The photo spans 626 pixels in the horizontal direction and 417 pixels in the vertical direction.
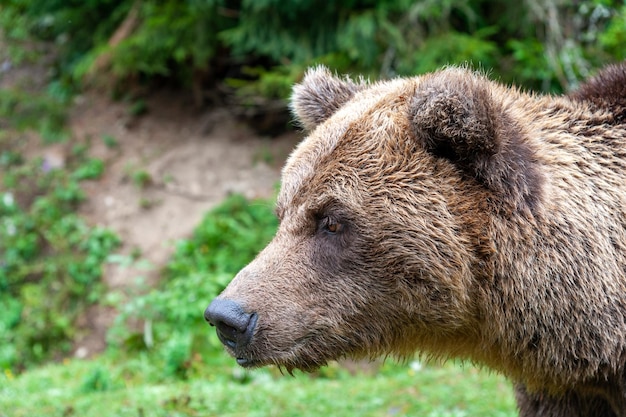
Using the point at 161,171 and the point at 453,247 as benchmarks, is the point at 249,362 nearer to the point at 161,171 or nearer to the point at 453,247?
the point at 453,247

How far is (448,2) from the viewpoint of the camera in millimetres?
8789

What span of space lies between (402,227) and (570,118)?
106cm

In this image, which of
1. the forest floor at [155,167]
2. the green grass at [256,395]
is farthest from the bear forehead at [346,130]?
the forest floor at [155,167]

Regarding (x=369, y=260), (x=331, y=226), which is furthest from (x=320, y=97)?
(x=369, y=260)

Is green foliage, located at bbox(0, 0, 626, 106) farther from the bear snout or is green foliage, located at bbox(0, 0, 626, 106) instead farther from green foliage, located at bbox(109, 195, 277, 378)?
the bear snout

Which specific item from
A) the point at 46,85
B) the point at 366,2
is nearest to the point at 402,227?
the point at 366,2

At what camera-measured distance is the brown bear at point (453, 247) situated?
315cm

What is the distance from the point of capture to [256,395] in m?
6.35

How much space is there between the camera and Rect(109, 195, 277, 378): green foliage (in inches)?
320

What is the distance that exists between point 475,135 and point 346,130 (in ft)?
2.14

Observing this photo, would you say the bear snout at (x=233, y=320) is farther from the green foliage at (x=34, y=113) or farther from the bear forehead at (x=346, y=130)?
the green foliage at (x=34, y=113)

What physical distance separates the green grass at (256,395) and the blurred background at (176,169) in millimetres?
27

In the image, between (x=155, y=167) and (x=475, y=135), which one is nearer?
(x=475, y=135)

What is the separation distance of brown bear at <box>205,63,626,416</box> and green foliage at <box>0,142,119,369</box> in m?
6.97
